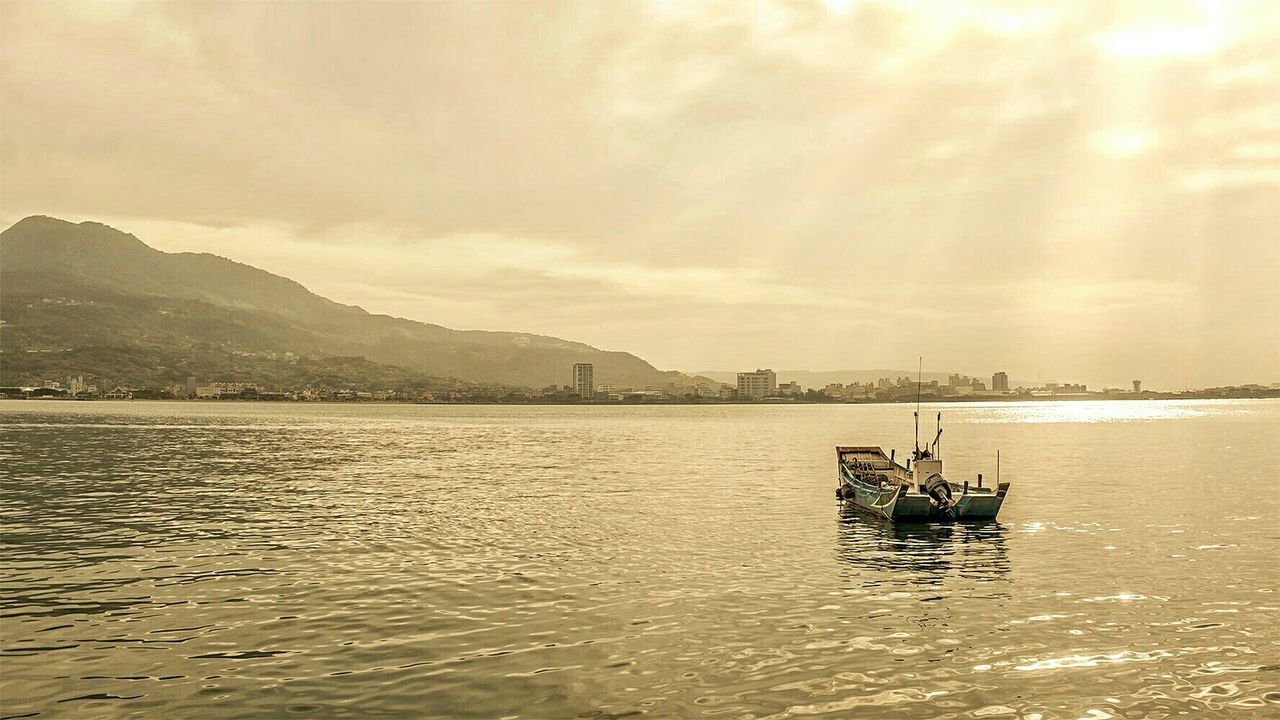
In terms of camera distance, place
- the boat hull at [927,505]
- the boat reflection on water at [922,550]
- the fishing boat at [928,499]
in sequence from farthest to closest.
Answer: the fishing boat at [928,499] < the boat hull at [927,505] < the boat reflection on water at [922,550]

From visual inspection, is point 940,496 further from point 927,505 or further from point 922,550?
point 922,550

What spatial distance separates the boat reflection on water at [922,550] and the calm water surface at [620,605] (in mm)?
252

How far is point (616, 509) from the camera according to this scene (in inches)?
2153

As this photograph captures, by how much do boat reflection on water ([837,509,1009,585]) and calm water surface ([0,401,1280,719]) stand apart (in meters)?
0.25

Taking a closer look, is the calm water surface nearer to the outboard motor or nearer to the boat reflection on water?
the boat reflection on water

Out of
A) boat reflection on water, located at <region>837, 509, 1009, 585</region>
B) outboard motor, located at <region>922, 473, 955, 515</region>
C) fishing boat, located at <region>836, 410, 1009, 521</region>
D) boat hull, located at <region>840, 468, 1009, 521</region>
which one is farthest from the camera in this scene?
outboard motor, located at <region>922, 473, 955, 515</region>

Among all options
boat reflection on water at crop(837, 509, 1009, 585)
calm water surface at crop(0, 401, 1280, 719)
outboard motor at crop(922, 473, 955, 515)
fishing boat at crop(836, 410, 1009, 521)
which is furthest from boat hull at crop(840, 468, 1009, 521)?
calm water surface at crop(0, 401, 1280, 719)

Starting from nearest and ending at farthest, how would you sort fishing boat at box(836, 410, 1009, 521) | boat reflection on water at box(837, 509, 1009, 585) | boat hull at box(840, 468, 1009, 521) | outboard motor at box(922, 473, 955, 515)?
boat reflection on water at box(837, 509, 1009, 585) → boat hull at box(840, 468, 1009, 521) → fishing boat at box(836, 410, 1009, 521) → outboard motor at box(922, 473, 955, 515)

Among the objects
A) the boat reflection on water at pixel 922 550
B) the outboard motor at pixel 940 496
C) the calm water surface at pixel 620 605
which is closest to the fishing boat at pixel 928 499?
the outboard motor at pixel 940 496

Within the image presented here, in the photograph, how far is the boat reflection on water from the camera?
114 feet

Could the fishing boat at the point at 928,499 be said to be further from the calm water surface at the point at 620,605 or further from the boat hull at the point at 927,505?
the calm water surface at the point at 620,605

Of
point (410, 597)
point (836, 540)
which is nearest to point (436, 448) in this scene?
point (836, 540)

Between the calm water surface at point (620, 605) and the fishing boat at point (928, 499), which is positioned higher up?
the fishing boat at point (928, 499)

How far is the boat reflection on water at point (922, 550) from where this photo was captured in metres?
34.8
